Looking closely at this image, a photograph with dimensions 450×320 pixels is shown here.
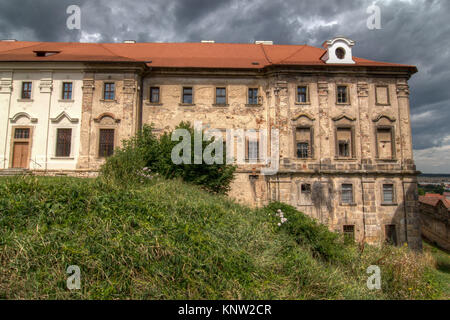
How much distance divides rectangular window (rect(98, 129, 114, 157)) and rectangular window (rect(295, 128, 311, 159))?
12284 millimetres

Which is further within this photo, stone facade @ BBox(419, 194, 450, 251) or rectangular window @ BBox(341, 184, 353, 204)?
stone facade @ BBox(419, 194, 450, 251)

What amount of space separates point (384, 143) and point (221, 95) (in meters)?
11.7

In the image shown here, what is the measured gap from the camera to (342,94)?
639 inches

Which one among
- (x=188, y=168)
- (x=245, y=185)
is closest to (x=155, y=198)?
(x=188, y=168)

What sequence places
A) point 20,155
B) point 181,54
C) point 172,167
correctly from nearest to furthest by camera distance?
point 172,167, point 20,155, point 181,54

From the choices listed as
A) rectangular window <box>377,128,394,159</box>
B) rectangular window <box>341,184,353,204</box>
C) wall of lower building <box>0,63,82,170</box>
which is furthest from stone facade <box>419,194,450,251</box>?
wall of lower building <box>0,63,82,170</box>

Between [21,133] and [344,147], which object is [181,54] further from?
[344,147]

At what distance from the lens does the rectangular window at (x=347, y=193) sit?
15250 mm

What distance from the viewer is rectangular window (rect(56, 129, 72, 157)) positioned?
49.2 feet

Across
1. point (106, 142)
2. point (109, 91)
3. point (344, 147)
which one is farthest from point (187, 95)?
point (344, 147)

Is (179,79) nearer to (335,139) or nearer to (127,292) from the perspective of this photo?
(335,139)

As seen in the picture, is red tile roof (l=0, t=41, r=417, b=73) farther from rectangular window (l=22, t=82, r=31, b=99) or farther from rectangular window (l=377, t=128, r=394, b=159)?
rectangular window (l=377, t=128, r=394, b=159)

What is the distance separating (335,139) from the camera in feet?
51.6
